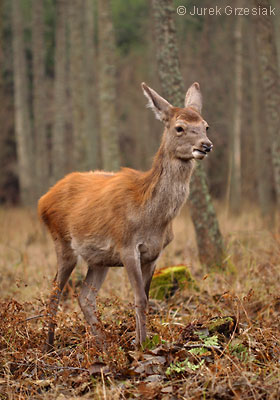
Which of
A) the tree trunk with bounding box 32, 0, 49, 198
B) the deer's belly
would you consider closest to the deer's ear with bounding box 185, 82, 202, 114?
the deer's belly

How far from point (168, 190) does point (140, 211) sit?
33cm

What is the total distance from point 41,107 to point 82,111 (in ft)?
17.2

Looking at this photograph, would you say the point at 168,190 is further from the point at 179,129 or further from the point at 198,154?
the point at 179,129

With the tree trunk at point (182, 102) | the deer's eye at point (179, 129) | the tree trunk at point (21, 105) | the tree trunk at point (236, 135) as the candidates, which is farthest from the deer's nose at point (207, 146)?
the tree trunk at point (21, 105)

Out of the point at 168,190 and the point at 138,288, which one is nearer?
the point at 138,288

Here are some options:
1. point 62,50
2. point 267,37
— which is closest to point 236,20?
point 62,50

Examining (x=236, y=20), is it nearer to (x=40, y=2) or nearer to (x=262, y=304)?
(x=40, y=2)

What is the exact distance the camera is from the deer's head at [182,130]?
489 centimetres

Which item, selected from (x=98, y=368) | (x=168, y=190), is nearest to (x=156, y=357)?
(x=98, y=368)

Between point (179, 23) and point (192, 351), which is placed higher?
point (179, 23)

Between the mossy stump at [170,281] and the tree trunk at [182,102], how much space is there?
95 cm

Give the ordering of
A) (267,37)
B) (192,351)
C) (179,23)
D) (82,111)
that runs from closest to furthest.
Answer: (192,351), (267,37), (82,111), (179,23)

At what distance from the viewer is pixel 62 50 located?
1753cm

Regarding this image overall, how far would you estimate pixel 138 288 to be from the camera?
16.1ft
